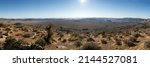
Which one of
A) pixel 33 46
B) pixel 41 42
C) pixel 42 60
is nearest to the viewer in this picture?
pixel 42 60

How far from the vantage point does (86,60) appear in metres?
9.45

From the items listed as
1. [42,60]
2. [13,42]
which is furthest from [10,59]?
[13,42]

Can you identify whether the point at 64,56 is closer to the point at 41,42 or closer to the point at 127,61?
the point at 127,61

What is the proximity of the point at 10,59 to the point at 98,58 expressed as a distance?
128 inches

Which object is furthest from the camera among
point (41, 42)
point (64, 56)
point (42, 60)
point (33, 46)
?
point (41, 42)

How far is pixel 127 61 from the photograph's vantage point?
373 inches

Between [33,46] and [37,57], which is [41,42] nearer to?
[33,46]

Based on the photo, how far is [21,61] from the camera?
30.9 ft

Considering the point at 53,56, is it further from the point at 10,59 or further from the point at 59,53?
the point at 10,59

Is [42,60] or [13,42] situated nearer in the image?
[42,60]

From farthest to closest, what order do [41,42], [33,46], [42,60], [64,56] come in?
[41,42] < [33,46] < [64,56] < [42,60]

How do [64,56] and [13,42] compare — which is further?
[13,42]

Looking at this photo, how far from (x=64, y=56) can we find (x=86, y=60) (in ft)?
3.06

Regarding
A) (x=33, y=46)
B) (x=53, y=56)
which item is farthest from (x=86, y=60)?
(x=33, y=46)
